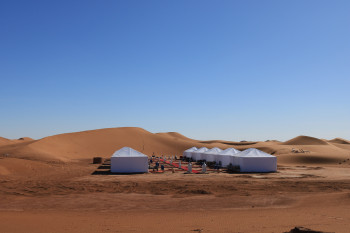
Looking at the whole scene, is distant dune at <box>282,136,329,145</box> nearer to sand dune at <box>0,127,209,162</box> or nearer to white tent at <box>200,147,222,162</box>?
sand dune at <box>0,127,209,162</box>

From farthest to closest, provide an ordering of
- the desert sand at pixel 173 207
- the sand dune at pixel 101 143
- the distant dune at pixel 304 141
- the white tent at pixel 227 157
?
1. the distant dune at pixel 304 141
2. the sand dune at pixel 101 143
3. the white tent at pixel 227 157
4. the desert sand at pixel 173 207

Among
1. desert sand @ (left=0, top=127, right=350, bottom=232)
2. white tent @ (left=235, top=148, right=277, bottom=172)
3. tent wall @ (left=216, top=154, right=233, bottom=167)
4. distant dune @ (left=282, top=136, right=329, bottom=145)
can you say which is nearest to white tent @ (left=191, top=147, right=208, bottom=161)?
tent wall @ (left=216, top=154, right=233, bottom=167)

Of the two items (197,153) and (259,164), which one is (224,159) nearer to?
(259,164)

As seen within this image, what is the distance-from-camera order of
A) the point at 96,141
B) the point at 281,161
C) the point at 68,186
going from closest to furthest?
1. the point at 68,186
2. the point at 281,161
3. the point at 96,141

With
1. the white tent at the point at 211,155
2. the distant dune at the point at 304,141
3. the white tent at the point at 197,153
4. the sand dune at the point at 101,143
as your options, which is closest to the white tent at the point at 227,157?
the white tent at the point at 211,155

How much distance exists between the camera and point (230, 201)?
613 inches

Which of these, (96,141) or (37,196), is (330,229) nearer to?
(37,196)

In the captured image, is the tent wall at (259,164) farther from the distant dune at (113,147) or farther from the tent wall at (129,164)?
the distant dune at (113,147)

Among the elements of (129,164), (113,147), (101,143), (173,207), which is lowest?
(173,207)

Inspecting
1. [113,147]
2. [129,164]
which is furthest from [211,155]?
[113,147]

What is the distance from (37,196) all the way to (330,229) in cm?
1351

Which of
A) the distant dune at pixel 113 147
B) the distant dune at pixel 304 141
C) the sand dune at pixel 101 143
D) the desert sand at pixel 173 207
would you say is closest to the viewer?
the desert sand at pixel 173 207

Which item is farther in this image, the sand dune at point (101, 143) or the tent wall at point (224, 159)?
the sand dune at point (101, 143)

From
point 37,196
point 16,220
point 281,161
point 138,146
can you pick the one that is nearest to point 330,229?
point 16,220
